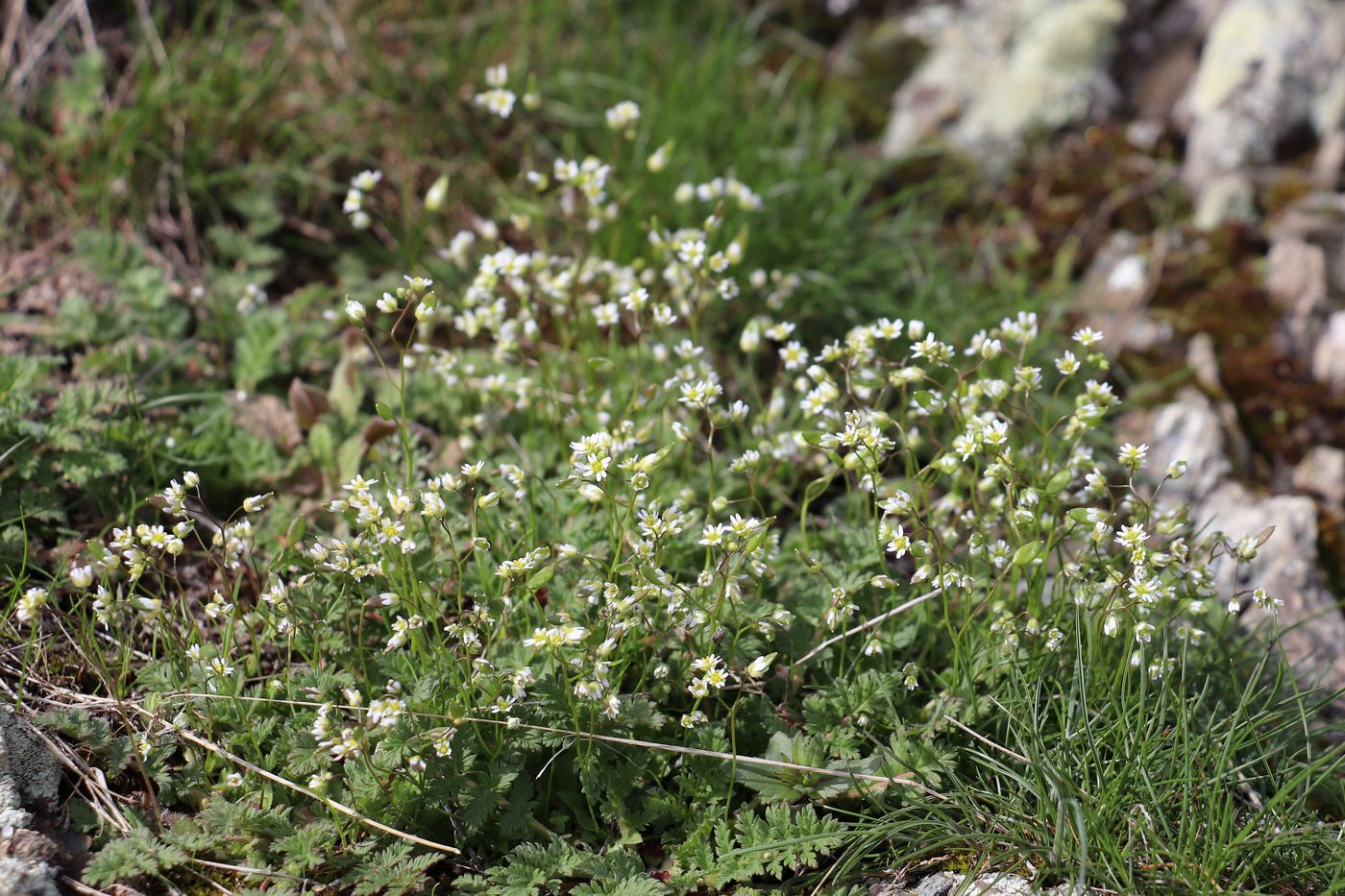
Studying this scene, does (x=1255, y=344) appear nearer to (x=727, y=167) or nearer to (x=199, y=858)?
(x=727, y=167)

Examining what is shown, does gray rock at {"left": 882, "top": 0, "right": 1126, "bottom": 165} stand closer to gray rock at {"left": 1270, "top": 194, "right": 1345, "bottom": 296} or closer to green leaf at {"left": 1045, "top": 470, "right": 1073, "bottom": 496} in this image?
gray rock at {"left": 1270, "top": 194, "right": 1345, "bottom": 296}

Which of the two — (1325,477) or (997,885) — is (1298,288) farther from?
(997,885)

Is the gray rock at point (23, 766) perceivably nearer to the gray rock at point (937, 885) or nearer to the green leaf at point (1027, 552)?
the gray rock at point (937, 885)

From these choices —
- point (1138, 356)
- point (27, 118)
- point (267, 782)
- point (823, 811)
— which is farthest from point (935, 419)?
point (27, 118)

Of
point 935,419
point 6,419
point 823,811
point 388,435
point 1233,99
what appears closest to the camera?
point 823,811

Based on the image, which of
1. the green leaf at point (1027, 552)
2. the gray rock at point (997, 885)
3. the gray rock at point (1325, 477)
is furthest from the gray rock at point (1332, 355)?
the gray rock at point (997, 885)

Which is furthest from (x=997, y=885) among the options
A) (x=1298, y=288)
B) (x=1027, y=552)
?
(x=1298, y=288)
